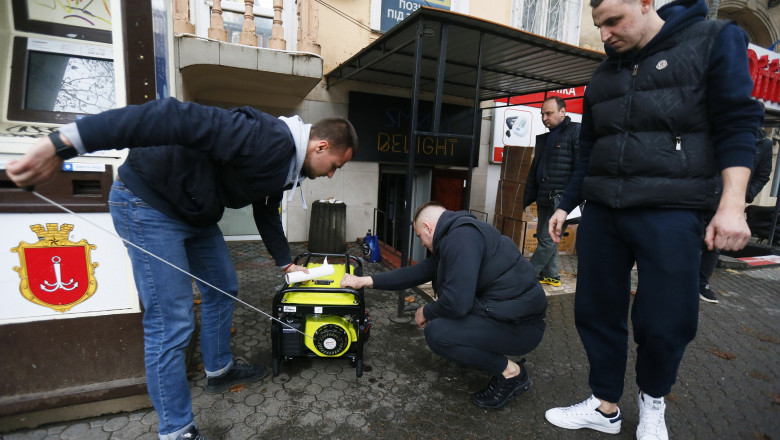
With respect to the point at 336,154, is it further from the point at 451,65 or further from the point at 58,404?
the point at 451,65

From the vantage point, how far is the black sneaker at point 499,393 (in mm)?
2349

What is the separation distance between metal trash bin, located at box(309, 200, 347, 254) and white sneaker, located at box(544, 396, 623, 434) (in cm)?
425

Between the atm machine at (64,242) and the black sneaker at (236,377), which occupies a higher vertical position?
the atm machine at (64,242)

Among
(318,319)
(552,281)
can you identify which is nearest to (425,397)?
(318,319)

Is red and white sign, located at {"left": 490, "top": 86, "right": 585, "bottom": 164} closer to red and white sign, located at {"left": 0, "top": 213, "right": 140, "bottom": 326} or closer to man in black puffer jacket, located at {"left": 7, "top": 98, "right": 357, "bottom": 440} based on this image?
man in black puffer jacket, located at {"left": 7, "top": 98, "right": 357, "bottom": 440}

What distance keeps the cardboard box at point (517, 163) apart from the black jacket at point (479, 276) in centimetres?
413

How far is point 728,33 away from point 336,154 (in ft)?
6.08

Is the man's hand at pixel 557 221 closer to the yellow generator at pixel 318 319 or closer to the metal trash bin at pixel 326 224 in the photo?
the yellow generator at pixel 318 319

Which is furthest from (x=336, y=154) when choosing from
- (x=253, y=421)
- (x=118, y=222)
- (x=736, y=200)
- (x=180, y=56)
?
(x=180, y=56)

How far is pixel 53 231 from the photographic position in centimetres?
197

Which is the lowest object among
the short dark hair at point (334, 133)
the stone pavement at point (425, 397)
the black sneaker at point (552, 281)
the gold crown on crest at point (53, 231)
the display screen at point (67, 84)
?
the stone pavement at point (425, 397)

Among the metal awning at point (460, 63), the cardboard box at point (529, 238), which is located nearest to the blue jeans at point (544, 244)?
the metal awning at point (460, 63)

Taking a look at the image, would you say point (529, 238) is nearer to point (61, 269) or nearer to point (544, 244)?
point (544, 244)

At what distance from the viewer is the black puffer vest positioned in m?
1.65
